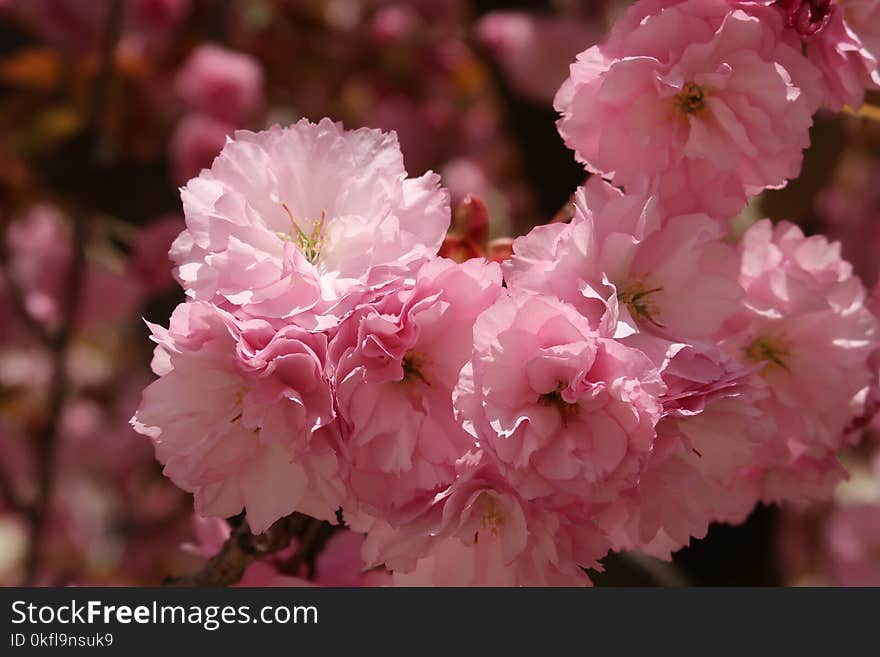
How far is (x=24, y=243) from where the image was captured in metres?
1.91

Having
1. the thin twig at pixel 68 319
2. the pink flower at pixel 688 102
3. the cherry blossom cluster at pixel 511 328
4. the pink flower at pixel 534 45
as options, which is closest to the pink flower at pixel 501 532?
the cherry blossom cluster at pixel 511 328

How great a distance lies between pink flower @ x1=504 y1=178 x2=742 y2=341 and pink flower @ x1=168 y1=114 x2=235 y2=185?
1020 mm

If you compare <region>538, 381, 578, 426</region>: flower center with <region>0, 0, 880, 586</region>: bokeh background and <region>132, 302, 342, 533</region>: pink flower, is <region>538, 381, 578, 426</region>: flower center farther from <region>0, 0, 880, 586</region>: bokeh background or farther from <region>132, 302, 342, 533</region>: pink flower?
<region>0, 0, 880, 586</region>: bokeh background

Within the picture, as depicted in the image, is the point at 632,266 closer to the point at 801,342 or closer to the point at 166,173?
the point at 801,342

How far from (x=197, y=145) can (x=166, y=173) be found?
0.64 ft

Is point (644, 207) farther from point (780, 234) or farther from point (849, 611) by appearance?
point (849, 611)

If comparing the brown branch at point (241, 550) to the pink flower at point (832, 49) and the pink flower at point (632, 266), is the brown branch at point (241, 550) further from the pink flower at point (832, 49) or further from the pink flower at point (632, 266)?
the pink flower at point (832, 49)

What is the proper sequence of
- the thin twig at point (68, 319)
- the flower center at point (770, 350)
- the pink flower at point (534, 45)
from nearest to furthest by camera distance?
the flower center at point (770, 350), the thin twig at point (68, 319), the pink flower at point (534, 45)

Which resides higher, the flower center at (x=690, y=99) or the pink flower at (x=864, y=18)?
the pink flower at (x=864, y=18)

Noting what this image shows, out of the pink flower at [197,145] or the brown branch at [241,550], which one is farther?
the pink flower at [197,145]

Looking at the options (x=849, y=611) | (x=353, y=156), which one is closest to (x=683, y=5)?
(x=353, y=156)

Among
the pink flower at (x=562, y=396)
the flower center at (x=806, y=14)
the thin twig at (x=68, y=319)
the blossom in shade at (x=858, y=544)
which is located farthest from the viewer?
the blossom in shade at (x=858, y=544)

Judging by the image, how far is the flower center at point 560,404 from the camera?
64cm

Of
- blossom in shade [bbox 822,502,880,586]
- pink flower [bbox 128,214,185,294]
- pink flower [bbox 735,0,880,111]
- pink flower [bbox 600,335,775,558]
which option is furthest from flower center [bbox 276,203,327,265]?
blossom in shade [bbox 822,502,880,586]
